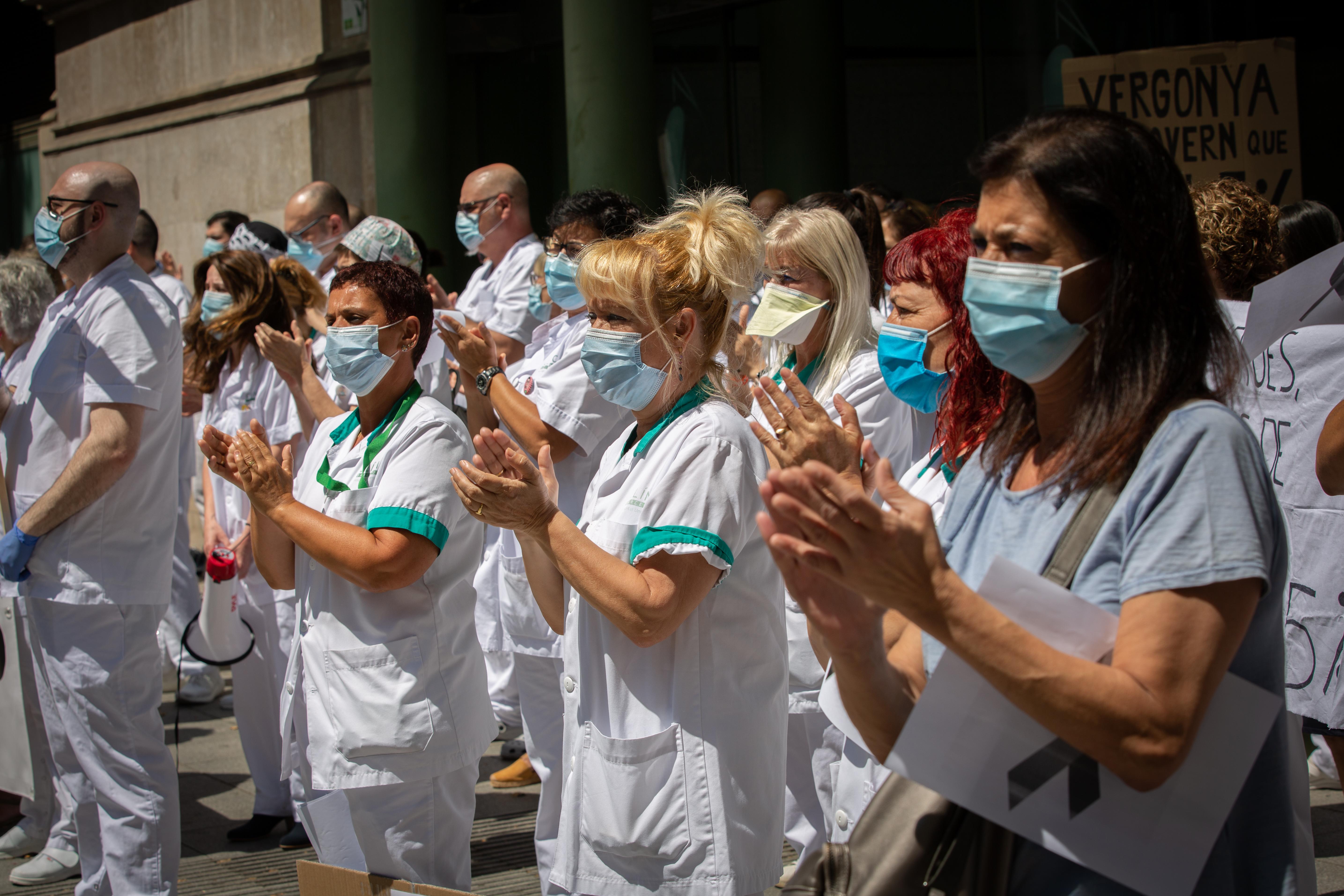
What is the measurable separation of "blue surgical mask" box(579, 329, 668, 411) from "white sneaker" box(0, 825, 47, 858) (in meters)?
3.56

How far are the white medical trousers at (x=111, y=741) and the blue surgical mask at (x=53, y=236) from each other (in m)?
1.20

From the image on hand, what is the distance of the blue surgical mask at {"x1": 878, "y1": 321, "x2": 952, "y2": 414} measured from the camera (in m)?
3.21

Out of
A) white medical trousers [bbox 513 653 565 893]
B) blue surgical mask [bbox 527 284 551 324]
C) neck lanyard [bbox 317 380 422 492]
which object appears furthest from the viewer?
blue surgical mask [bbox 527 284 551 324]

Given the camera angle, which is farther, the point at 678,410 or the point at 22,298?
the point at 22,298

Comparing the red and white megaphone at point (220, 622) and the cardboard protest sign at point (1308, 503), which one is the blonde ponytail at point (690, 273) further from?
the red and white megaphone at point (220, 622)

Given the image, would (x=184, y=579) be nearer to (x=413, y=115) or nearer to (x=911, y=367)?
(x=413, y=115)

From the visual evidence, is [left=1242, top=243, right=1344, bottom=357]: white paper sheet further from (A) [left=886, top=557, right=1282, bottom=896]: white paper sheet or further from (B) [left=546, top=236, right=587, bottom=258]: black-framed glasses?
(B) [left=546, top=236, right=587, bottom=258]: black-framed glasses

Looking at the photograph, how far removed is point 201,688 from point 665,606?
547 cm

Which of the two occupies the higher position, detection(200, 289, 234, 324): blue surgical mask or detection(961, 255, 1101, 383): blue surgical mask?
detection(200, 289, 234, 324): blue surgical mask

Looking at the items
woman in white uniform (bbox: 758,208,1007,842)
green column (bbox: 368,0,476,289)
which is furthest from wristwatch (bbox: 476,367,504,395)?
green column (bbox: 368,0,476,289)

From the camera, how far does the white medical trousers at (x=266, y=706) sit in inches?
202

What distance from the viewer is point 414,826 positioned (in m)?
3.32

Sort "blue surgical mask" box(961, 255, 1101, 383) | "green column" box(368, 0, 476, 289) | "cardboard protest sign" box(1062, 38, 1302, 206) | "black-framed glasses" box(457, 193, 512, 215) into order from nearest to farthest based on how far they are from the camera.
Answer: "blue surgical mask" box(961, 255, 1101, 383) < "cardboard protest sign" box(1062, 38, 1302, 206) < "black-framed glasses" box(457, 193, 512, 215) < "green column" box(368, 0, 476, 289)

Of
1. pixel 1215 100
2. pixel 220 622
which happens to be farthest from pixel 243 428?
pixel 1215 100
